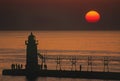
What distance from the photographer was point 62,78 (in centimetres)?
6881

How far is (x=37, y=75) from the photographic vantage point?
69688 millimetres

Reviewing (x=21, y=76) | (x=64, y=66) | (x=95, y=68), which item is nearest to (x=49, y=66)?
(x=64, y=66)

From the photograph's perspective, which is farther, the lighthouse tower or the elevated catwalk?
the lighthouse tower

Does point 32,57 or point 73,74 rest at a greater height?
point 32,57

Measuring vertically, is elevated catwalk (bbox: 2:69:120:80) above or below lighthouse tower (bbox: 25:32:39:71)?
below

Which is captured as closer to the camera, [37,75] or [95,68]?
[37,75]

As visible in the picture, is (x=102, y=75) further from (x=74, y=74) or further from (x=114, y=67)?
(x=114, y=67)

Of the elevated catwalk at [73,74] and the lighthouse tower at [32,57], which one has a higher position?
the lighthouse tower at [32,57]

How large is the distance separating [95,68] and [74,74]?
2119 centimetres

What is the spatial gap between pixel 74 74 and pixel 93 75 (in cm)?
298

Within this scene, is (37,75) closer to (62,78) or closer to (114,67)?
(62,78)

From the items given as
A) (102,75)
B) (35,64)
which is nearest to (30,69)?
(35,64)

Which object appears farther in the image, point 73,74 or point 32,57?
point 32,57

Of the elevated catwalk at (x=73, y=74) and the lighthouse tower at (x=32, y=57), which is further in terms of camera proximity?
the lighthouse tower at (x=32, y=57)
